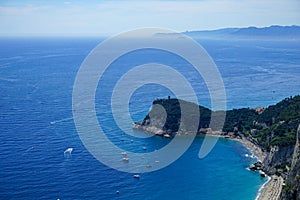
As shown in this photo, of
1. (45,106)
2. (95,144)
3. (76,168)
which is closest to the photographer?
(76,168)

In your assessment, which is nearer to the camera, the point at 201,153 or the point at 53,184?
the point at 53,184

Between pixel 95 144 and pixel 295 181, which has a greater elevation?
pixel 295 181

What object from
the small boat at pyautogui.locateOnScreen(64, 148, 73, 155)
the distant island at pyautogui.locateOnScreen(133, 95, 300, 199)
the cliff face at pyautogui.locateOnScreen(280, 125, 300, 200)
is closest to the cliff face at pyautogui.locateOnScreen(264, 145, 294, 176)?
the distant island at pyautogui.locateOnScreen(133, 95, 300, 199)

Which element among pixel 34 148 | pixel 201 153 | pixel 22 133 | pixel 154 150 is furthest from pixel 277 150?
pixel 22 133

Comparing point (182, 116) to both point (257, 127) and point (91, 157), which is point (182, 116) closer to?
point (257, 127)

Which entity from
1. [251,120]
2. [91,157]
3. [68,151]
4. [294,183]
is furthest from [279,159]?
[68,151]

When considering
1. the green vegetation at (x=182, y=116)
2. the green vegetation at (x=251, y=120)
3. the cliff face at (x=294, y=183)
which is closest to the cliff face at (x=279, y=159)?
the green vegetation at (x=251, y=120)

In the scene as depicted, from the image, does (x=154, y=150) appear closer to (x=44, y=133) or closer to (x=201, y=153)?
(x=201, y=153)

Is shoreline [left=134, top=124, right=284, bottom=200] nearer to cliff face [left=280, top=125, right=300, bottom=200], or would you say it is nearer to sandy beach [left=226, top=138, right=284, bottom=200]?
sandy beach [left=226, top=138, right=284, bottom=200]
